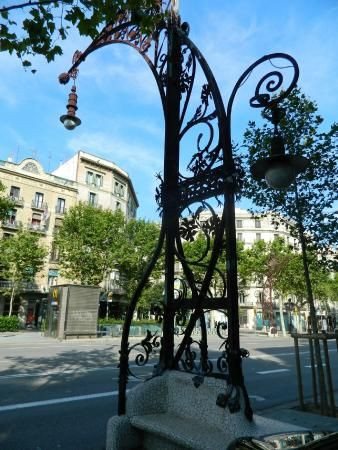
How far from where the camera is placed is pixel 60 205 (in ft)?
140

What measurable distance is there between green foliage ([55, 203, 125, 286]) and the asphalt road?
782 inches

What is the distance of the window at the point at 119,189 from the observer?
48847 millimetres

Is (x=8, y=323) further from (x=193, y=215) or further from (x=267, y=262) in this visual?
(x=193, y=215)

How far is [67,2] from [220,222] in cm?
341

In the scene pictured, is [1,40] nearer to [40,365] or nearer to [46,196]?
[40,365]

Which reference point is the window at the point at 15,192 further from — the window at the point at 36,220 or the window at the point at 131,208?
→ the window at the point at 131,208

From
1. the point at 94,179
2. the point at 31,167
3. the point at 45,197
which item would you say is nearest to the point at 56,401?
the point at 45,197

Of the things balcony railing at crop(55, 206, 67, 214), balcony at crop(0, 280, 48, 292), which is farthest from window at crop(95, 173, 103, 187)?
balcony at crop(0, 280, 48, 292)

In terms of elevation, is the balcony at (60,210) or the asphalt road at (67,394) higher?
the balcony at (60,210)

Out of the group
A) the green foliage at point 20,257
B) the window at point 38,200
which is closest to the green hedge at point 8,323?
the green foliage at point 20,257

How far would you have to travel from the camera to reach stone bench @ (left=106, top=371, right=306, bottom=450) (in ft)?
9.60

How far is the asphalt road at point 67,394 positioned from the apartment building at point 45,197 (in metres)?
25.7

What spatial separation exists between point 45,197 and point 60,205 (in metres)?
1.96

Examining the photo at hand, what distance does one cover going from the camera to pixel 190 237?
429 centimetres
